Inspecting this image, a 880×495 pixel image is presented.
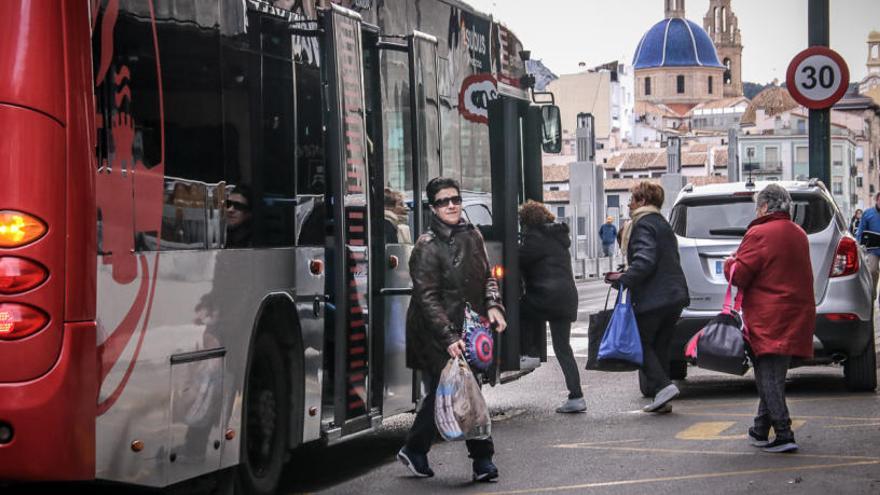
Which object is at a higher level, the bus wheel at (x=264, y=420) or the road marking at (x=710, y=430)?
the bus wheel at (x=264, y=420)

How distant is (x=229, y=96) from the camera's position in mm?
7648

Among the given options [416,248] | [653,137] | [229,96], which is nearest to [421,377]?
[416,248]

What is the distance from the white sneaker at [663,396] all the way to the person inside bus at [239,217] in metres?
5.08

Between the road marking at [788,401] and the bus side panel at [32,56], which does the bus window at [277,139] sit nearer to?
the bus side panel at [32,56]

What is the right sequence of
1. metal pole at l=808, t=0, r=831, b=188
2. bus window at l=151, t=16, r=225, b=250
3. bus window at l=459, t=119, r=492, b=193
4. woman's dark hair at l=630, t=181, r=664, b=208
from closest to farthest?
bus window at l=151, t=16, r=225, b=250, bus window at l=459, t=119, r=492, b=193, woman's dark hair at l=630, t=181, r=664, b=208, metal pole at l=808, t=0, r=831, b=188

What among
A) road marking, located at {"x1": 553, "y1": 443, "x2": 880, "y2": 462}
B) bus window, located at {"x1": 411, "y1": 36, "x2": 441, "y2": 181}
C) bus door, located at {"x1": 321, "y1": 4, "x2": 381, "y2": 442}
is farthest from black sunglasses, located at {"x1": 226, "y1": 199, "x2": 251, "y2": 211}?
road marking, located at {"x1": 553, "y1": 443, "x2": 880, "y2": 462}

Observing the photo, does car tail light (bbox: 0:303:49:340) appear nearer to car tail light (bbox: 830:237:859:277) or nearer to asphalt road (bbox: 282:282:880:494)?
asphalt road (bbox: 282:282:880:494)

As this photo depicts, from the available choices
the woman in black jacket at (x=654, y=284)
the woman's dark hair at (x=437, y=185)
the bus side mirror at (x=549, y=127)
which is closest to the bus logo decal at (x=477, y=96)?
the woman in black jacket at (x=654, y=284)

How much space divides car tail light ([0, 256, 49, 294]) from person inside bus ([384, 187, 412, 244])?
4122mm

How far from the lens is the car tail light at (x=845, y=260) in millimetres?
13242

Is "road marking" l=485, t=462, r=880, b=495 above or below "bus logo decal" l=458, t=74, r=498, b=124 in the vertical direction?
below

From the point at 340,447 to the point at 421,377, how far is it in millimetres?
812

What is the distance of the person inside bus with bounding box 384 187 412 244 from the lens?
10078mm

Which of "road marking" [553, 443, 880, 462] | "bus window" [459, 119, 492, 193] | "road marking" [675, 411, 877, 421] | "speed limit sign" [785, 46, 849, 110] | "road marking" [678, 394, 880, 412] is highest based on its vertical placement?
"speed limit sign" [785, 46, 849, 110]
